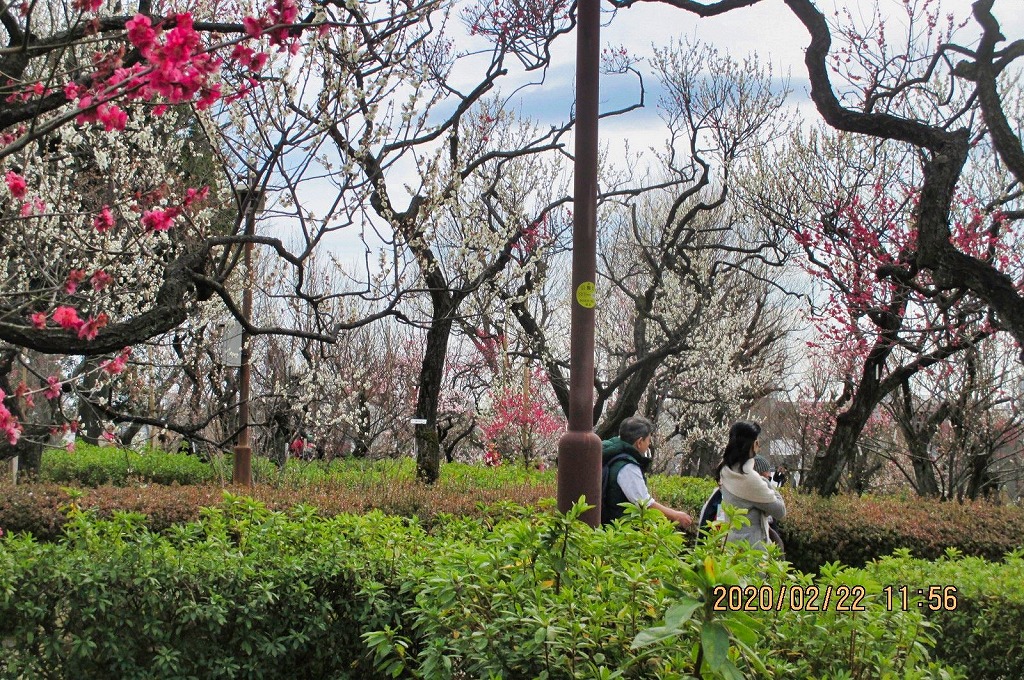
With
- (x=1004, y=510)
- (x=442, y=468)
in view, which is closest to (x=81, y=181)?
(x=442, y=468)

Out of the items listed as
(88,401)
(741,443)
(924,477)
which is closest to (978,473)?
(924,477)

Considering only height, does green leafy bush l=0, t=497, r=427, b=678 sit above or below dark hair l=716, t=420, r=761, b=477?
below

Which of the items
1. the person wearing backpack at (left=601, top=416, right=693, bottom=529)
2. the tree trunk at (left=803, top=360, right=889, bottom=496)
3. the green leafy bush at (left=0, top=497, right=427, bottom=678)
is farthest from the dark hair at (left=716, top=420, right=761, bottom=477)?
the tree trunk at (left=803, top=360, right=889, bottom=496)

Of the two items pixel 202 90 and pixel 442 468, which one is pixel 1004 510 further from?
pixel 202 90

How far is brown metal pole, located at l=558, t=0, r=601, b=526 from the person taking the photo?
196 inches

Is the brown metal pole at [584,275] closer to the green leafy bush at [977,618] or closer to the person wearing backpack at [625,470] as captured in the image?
the person wearing backpack at [625,470]

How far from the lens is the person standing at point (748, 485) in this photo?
18.4 feet

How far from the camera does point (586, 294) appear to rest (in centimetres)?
512

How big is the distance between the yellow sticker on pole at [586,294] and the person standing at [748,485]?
128 cm

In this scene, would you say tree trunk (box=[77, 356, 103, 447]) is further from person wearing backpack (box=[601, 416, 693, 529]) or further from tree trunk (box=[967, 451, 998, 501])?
tree trunk (box=[967, 451, 998, 501])

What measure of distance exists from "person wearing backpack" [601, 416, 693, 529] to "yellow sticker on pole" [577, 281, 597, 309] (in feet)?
3.74

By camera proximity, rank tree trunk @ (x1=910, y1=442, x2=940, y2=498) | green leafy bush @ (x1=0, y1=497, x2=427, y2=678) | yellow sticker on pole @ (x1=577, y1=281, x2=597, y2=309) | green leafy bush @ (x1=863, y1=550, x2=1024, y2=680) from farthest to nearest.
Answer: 1. tree trunk @ (x1=910, y1=442, x2=940, y2=498)
2. yellow sticker on pole @ (x1=577, y1=281, x2=597, y2=309)
3. green leafy bush @ (x1=863, y1=550, x2=1024, y2=680)
4. green leafy bush @ (x1=0, y1=497, x2=427, y2=678)
